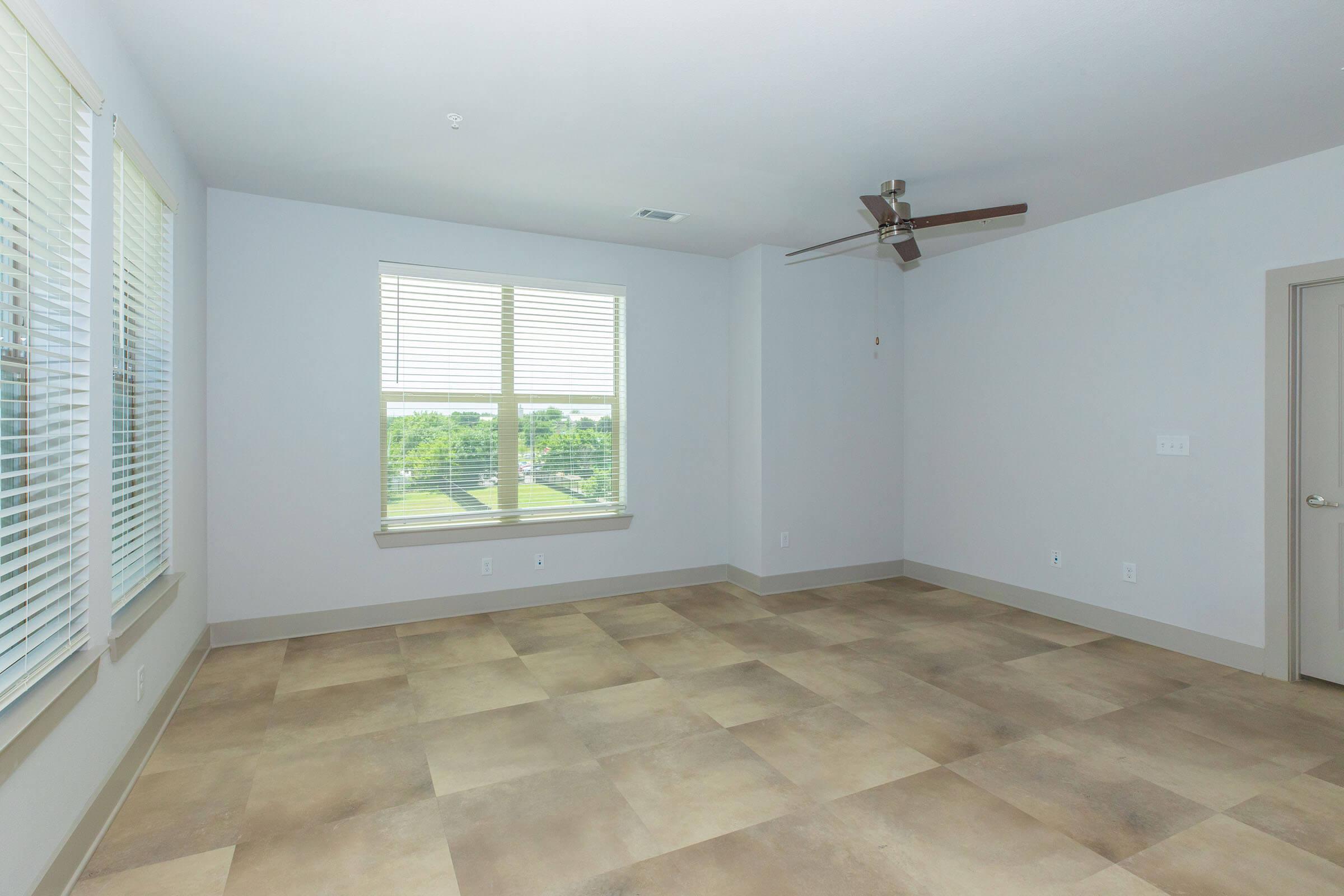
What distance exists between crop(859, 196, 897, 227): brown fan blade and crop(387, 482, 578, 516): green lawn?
3.05 meters

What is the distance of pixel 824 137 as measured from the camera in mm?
3459

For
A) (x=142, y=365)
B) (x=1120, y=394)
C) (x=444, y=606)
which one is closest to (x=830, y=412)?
(x=1120, y=394)

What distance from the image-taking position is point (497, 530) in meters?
5.07

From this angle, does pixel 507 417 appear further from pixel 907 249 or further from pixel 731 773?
pixel 731 773

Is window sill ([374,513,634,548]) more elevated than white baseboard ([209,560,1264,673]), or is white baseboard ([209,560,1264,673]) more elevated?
window sill ([374,513,634,548])

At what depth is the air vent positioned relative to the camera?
15.2 feet

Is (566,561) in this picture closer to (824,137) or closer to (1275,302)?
(824,137)

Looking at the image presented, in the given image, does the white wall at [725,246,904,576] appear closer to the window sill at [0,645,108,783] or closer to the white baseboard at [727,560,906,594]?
the white baseboard at [727,560,906,594]

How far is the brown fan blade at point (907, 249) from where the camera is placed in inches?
159

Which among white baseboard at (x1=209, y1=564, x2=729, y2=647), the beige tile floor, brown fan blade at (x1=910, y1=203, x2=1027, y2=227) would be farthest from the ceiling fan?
white baseboard at (x1=209, y1=564, x2=729, y2=647)

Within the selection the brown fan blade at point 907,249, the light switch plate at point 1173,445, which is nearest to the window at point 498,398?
the brown fan blade at point 907,249

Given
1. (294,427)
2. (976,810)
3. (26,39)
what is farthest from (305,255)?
(976,810)

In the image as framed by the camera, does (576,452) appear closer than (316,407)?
No

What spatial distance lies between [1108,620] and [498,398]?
4538 mm
